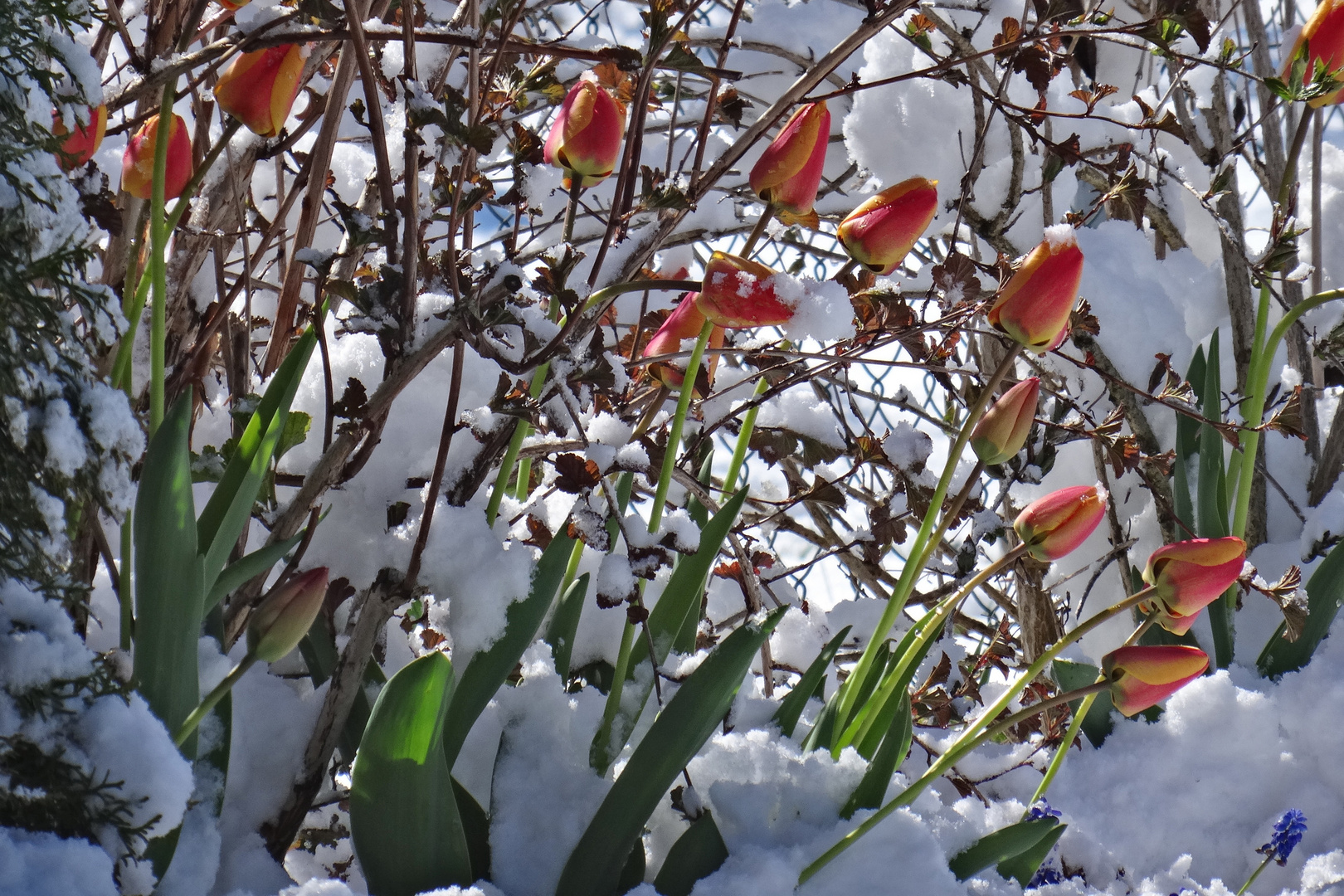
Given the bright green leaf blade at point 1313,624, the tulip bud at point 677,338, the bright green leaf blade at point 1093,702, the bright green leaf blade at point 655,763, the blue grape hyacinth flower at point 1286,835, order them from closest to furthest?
the bright green leaf blade at point 655,763 → the tulip bud at point 677,338 → the blue grape hyacinth flower at point 1286,835 → the bright green leaf blade at point 1093,702 → the bright green leaf blade at point 1313,624

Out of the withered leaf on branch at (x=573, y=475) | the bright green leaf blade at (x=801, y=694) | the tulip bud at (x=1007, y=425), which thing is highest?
the withered leaf on branch at (x=573, y=475)

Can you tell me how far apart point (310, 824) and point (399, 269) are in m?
0.48

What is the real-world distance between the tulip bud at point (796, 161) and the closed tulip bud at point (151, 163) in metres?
0.37

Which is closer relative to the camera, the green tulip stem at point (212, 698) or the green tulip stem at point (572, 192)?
the green tulip stem at point (212, 698)

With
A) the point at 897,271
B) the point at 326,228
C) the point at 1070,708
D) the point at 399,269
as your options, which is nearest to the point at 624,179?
the point at 399,269

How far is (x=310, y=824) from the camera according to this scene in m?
0.80

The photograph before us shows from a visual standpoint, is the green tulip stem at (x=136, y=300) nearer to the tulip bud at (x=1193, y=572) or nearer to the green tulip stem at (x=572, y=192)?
the green tulip stem at (x=572, y=192)

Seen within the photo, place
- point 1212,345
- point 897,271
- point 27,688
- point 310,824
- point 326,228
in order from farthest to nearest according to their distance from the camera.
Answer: point 897,271, point 326,228, point 1212,345, point 310,824, point 27,688

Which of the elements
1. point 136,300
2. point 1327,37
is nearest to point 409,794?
point 136,300

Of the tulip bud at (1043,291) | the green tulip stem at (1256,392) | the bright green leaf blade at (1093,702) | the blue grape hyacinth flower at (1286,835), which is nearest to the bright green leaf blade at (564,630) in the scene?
the tulip bud at (1043,291)

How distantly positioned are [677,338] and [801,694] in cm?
29

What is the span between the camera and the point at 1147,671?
0.63 metres

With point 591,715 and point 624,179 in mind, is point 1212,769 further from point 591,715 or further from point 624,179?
point 624,179

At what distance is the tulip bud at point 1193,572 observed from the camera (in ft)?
2.03
